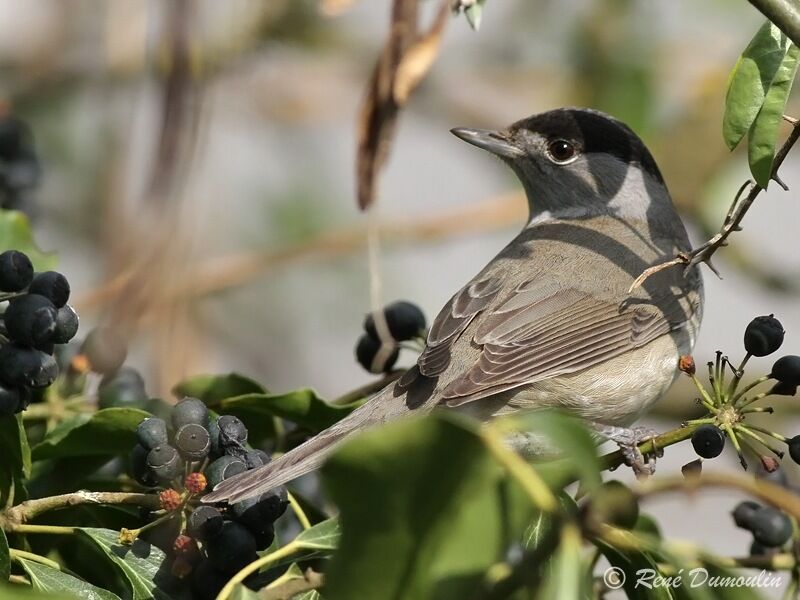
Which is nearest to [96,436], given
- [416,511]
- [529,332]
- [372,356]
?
[372,356]

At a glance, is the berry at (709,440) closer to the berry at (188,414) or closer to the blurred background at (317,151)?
the berry at (188,414)

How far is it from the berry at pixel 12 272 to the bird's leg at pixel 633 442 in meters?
1.32

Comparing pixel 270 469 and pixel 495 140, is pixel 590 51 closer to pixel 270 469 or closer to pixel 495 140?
pixel 495 140

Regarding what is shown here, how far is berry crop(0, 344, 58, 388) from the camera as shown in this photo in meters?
2.19

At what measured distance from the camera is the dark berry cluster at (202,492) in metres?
2.12

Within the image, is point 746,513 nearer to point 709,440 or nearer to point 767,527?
point 767,527

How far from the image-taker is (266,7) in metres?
4.89

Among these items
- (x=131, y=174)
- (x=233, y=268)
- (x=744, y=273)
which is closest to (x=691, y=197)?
(x=744, y=273)

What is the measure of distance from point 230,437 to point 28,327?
443 mm

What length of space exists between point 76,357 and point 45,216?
2272mm

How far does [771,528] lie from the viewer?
8.22ft

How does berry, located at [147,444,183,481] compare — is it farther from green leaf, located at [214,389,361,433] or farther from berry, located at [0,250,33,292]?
berry, located at [0,250,33,292]

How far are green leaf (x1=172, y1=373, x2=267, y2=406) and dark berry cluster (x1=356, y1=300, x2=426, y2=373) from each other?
0.53 meters

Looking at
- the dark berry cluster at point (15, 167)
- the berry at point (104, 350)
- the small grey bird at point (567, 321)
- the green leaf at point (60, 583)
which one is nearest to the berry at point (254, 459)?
the small grey bird at point (567, 321)
